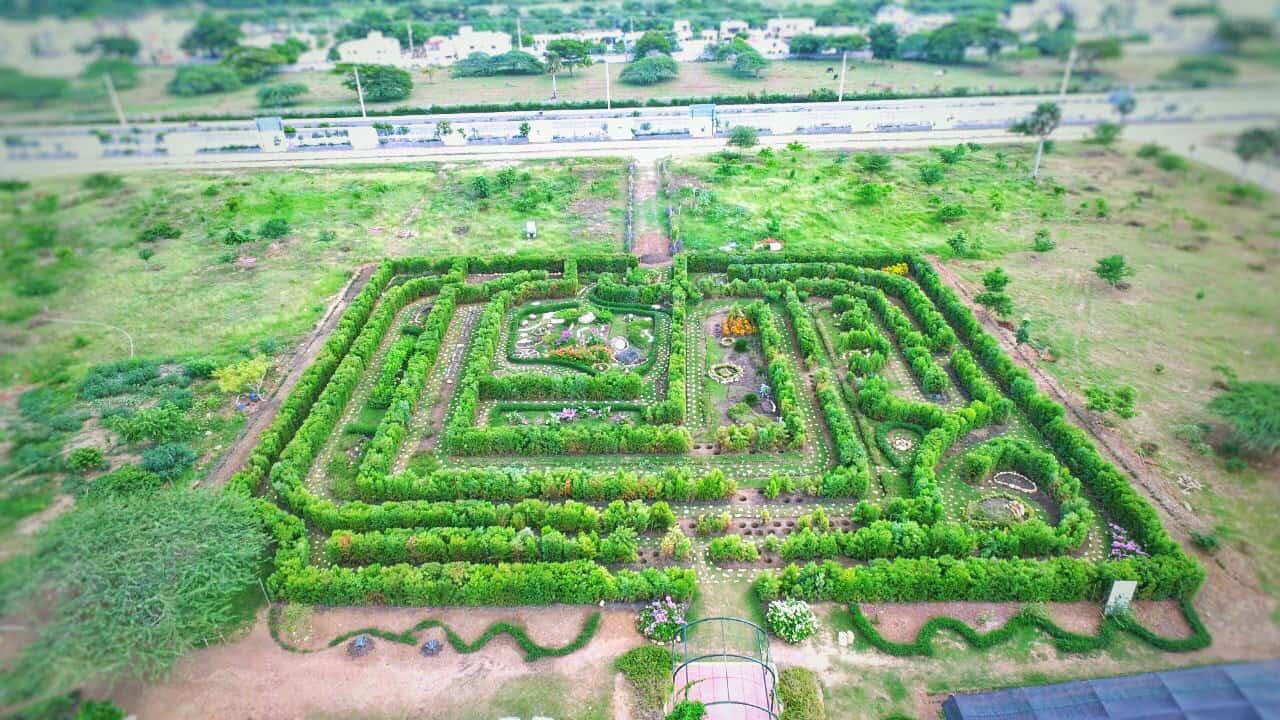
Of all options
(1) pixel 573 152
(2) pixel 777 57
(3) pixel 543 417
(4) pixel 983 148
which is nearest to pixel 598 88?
(1) pixel 573 152

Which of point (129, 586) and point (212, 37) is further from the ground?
point (212, 37)

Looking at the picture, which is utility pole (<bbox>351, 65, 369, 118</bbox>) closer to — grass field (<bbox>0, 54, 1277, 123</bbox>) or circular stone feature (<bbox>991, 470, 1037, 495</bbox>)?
grass field (<bbox>0, 54, 1277, 123</bbox>)

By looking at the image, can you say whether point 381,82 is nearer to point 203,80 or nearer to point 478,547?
point 203,80

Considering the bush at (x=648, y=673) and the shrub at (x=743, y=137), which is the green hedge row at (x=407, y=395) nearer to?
the bush at (x=648, y=673)

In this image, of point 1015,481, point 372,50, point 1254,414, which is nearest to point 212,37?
point 372,50

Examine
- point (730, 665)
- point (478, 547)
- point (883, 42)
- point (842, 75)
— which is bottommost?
point (730, 665)

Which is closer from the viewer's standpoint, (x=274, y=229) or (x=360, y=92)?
(x=274, y=229)
